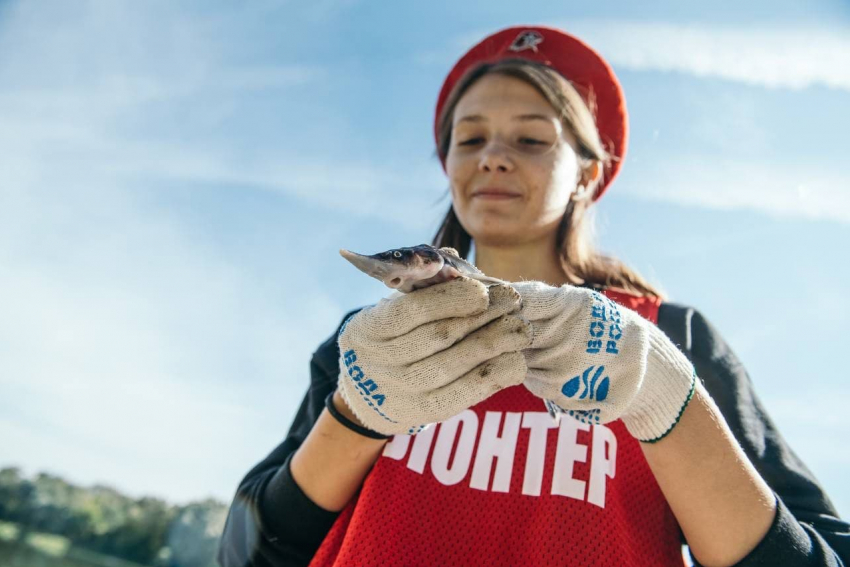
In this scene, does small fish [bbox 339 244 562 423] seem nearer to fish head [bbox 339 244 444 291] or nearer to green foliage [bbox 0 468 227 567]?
fish head [bbox 339 244 444 291]

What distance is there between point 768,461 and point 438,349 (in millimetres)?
1472

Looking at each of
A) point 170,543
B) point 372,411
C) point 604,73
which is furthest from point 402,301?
point 170,543

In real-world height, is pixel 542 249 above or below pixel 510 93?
below

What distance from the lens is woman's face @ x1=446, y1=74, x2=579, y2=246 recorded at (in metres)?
3.03

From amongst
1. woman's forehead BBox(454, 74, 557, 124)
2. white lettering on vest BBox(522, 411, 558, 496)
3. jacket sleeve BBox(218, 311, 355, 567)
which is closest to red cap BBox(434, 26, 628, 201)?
woman's forehead BBox(454, 74, 557, 124)

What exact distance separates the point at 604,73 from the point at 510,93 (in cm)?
85

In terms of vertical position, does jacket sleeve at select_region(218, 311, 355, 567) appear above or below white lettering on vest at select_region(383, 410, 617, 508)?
below

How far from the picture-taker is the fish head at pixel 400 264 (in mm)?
1792

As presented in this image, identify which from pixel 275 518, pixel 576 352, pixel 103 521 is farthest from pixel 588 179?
pixel 103 521

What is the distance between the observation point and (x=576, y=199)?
3.49 metres

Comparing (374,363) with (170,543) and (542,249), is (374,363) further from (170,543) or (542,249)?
(170,543)

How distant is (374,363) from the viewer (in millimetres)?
2051

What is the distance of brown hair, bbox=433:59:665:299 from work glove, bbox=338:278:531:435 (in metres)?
1.26

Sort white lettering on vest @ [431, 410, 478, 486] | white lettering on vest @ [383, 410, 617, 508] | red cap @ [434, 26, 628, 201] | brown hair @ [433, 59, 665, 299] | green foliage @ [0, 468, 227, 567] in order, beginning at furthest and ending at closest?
green foliage @ [0, 468, 227, 567]
red cap @ [434, 26, 628, 201]
brown hair @ [433, 59, 665, 299]
white lettering on vest @ [431, 410, 478, 486]
white lettering on vest @ [383, 410, 617, 508]
